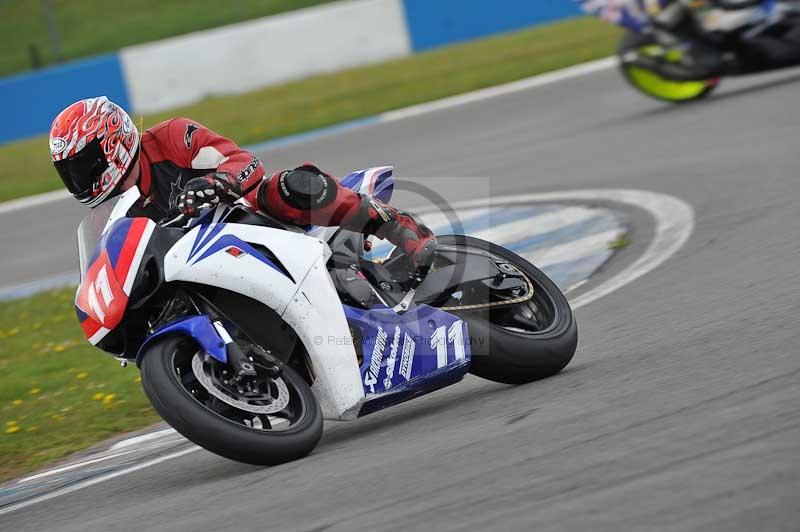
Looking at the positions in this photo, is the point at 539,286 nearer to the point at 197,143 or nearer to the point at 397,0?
the point at 197,143

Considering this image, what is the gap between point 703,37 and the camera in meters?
12.0

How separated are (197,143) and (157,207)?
1.02ft

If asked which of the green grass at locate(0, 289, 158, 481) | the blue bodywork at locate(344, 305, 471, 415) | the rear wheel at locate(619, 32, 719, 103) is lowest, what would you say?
the rear wheel at locate(619, 32, 719, 103)

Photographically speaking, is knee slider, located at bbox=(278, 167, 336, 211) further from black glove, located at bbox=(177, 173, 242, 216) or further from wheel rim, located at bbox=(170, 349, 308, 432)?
wheel rim, located at bbox=(170, 349, 308, 432)

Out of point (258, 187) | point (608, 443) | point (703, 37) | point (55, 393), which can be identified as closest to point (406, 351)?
point (258, 187)

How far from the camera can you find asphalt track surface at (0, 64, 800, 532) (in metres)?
3.44

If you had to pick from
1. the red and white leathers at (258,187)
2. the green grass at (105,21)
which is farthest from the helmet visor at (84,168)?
the green grass at (105,21)

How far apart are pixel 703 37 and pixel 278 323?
8.25 m

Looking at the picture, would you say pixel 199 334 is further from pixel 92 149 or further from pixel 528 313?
pixel 528 313

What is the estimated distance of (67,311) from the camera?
9.48 m

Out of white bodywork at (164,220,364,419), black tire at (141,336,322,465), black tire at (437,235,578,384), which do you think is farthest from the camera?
black tire at (437,235,578,384)

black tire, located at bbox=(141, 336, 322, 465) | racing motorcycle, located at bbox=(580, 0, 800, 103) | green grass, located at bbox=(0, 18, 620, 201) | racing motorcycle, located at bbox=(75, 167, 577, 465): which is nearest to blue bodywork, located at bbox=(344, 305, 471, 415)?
racing motorcycle, located at bbox=(75, 167, 577, 465)

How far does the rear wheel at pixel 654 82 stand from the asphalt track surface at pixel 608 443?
3954mm

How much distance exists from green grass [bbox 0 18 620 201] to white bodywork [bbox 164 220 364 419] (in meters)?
12.0
